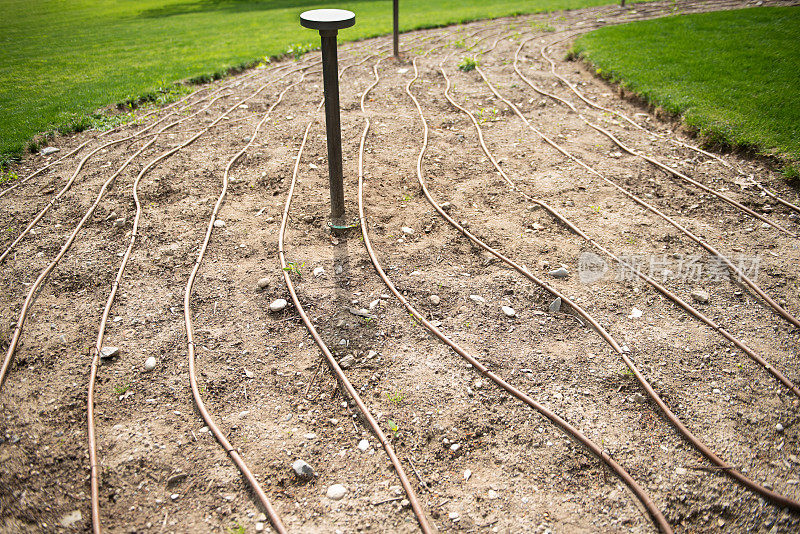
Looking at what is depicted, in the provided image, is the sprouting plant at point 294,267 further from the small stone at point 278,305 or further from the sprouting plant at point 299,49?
the sprouting plant at point 299,49

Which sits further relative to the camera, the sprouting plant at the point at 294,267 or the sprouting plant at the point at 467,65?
the sprouting plant at the point at 467,65

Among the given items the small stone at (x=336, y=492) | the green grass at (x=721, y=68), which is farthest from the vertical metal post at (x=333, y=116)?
the green grass at (x=721, y=68)

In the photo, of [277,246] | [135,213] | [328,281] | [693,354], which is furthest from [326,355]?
[135,213]

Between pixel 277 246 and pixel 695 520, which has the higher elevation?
pixel 277 246

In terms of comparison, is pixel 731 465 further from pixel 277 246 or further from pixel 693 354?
pixel 277 246

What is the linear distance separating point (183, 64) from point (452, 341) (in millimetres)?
9430

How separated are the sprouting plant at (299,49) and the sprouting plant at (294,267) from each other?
7681mm

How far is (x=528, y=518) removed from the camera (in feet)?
8.96

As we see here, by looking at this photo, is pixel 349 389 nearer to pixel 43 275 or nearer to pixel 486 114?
pixel 43 275

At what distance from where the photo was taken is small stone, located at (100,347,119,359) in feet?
12.2

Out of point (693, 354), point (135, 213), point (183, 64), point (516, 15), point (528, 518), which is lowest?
point (528, 518)

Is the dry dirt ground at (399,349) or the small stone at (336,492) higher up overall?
the dry dirt ground at (399,349)

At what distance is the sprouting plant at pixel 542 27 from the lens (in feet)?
40.0

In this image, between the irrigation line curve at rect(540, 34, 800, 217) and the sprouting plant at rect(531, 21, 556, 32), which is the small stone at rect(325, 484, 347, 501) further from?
the sprouting plant at rect(531, 21, 556, 32)
